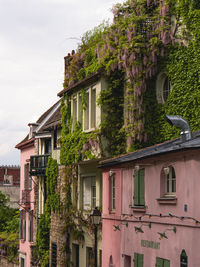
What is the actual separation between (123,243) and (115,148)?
5.12 metres

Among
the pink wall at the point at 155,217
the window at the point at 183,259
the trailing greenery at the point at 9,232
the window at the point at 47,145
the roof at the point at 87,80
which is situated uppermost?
the roof at the point at 87,80

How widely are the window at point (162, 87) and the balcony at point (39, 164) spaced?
536 inches

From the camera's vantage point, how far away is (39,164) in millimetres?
37438

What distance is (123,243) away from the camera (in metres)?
21.4

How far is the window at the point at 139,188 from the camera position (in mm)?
19625

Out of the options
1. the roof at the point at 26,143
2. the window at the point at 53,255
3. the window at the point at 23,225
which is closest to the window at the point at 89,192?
the window at the point at 53,255

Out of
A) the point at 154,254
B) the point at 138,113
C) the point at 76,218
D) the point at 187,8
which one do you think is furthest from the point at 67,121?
the point at 154,254

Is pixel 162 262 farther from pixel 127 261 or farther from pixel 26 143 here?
pixel 26 143

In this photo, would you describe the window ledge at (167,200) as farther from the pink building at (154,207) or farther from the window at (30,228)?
the window at (30,228)

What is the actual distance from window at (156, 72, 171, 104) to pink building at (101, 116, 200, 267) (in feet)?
11.8

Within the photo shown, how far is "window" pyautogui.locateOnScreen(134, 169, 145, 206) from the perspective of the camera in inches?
773

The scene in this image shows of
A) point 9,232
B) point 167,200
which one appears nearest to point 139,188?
point 167,200

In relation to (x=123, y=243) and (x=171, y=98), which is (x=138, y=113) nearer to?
(x=171, y=98)

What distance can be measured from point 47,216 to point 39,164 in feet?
10.9
